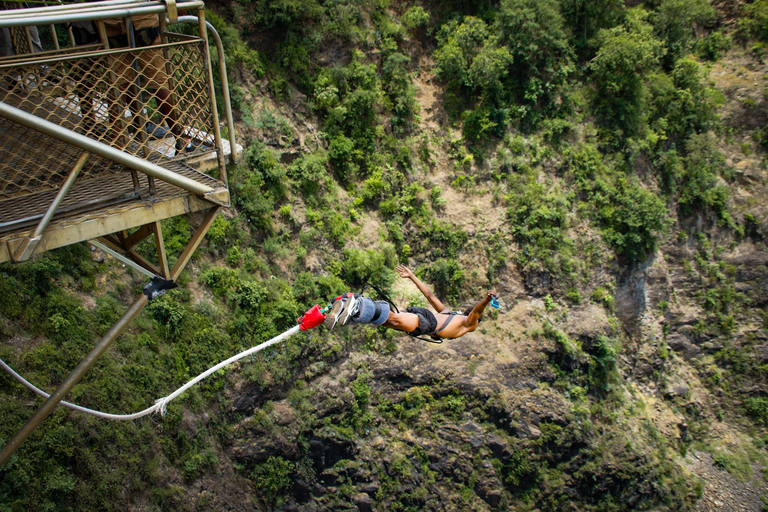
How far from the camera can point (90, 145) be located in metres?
2.86

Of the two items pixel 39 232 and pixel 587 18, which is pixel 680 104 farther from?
pixel 39 232

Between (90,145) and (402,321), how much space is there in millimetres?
3458

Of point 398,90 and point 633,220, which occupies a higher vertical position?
point 398,90

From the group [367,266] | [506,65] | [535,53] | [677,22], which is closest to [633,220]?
[535,53]

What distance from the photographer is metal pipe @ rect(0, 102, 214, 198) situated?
8.34ft

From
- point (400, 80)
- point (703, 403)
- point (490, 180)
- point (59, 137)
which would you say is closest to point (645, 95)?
point (490, 180)

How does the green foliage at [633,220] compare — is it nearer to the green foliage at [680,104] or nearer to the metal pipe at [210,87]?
the green foliage at [680,104]

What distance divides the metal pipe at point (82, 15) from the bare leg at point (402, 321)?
3.45 metres

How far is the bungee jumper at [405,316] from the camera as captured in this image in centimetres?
457

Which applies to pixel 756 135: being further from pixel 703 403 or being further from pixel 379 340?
pixel 379 340

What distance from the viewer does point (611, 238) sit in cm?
1504

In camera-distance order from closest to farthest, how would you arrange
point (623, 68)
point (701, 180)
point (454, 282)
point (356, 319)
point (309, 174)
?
point (356, 319)
point (309, 174)
point (454, 282)
point (623, 68)
point (701, 180)

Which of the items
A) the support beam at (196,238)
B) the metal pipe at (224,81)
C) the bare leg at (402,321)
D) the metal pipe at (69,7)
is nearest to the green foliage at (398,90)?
the bare leg at (402,321)

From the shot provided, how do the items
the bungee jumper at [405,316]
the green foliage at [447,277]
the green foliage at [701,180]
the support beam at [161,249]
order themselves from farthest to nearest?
the green foliage at [701,180] → the green foliage at [447,277] → the bungee jumper at [405,316] → the support beam at [161,249]
